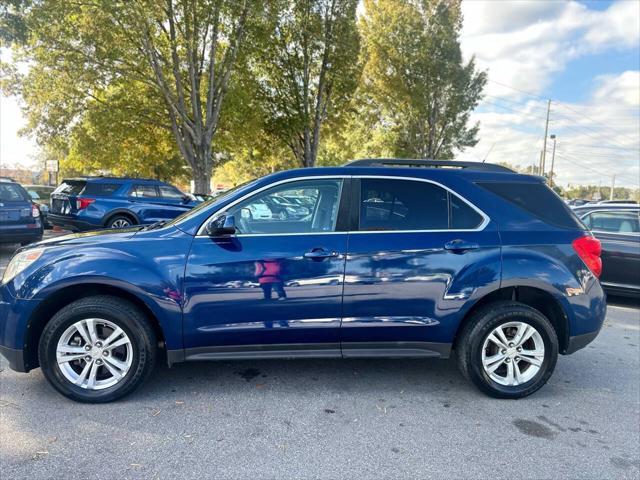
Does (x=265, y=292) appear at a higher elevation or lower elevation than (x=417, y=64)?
lower

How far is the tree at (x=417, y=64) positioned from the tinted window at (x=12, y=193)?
19488mm

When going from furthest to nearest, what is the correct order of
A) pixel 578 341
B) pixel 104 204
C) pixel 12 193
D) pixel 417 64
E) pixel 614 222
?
pixel 417 64 → pixel 104 204 → pixel 12 193 → pixel 614 222 → pixel 578 341

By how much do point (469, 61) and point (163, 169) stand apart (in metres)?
26.3

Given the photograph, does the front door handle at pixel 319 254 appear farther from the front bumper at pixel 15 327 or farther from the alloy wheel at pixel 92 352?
the front bumper at pixel 15 327

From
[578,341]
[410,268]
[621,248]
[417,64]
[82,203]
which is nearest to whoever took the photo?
[410,268]

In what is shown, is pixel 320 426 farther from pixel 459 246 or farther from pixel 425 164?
pixel 425 164

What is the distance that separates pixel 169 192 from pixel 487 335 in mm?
10755

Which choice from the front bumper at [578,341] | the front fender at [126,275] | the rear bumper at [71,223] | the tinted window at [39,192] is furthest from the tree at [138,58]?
the front bumper at [578,341]

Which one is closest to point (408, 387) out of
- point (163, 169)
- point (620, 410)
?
point (620, 410)

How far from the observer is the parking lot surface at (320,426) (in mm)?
2539

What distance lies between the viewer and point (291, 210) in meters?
3.48

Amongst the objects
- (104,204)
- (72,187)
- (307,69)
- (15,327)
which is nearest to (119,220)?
(104,204)

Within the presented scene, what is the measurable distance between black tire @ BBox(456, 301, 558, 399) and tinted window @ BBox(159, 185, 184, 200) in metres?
10.5

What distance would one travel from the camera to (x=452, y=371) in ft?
13.2
